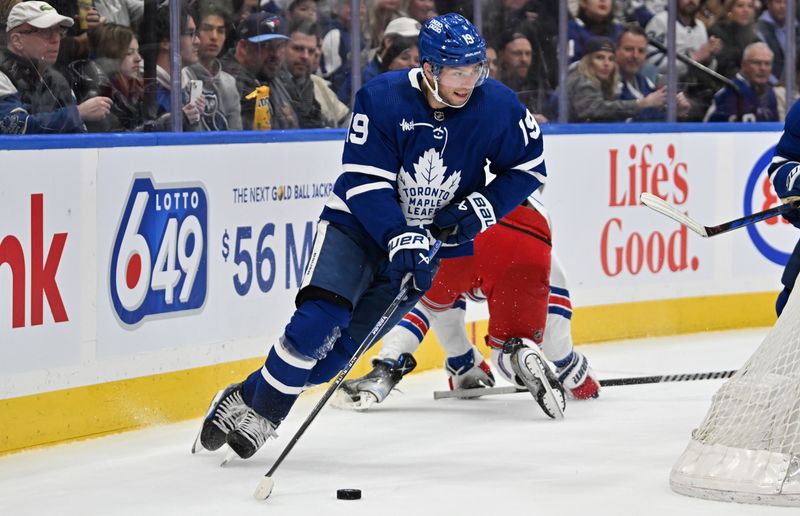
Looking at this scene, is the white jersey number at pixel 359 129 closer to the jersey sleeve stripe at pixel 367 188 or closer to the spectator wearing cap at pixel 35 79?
the jersey sleeve stripe at pixel 367 188

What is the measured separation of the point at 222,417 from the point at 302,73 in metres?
1.90

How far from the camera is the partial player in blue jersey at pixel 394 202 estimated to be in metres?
3.96

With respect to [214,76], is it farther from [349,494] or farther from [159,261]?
[349,494]

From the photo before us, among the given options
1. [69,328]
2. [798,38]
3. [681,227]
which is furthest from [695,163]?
A: [69,328]

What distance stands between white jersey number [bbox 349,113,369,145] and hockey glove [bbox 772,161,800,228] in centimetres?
128

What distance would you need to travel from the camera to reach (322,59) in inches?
228

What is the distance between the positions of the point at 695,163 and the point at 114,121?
123 inches

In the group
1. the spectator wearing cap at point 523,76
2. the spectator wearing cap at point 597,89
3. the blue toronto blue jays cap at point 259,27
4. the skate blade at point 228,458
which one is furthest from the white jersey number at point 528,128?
the spectator wearing cap at point 597,89

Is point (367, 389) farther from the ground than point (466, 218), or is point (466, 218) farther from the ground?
point (466, 218)

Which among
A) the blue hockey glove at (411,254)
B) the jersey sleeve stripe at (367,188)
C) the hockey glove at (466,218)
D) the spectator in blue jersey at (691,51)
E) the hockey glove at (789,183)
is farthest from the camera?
the spectator in blue jersey at (691,51)

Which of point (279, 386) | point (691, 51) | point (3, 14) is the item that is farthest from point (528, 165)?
point (691, 51)

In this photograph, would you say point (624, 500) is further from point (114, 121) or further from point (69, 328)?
point (114, 121)

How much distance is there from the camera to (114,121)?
479cm

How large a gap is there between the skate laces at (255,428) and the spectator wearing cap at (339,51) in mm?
2053
